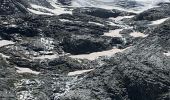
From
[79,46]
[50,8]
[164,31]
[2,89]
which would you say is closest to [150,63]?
[164,31]

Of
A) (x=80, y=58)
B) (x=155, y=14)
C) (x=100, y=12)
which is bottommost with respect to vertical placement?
(x=100, y=12)

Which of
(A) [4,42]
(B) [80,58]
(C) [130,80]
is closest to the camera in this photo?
(C) [130,80]

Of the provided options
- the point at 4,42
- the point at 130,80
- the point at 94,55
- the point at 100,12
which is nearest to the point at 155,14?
the point at 100,12

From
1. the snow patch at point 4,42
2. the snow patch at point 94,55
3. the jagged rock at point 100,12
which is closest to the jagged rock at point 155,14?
the jagged rock at point 100,12

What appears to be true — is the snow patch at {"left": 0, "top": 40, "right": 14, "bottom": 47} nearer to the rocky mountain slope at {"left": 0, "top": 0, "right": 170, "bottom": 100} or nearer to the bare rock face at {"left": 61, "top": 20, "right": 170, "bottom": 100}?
the rocky mountain slope at {"left": 0, "top": 0, "right": 170, "bottom": 100}

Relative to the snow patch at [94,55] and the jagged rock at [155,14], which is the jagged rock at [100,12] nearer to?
the jagged rock at [155,14]

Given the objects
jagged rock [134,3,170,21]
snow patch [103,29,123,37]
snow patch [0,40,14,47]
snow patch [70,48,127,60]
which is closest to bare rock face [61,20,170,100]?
snow patch [70,48,127,60]

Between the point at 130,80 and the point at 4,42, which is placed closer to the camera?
the point at 130,80

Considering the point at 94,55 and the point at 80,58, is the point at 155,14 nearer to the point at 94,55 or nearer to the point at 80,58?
the point at 94,55

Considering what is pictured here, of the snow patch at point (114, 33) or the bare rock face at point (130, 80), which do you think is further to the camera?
the snow patch at point (114, 33)
